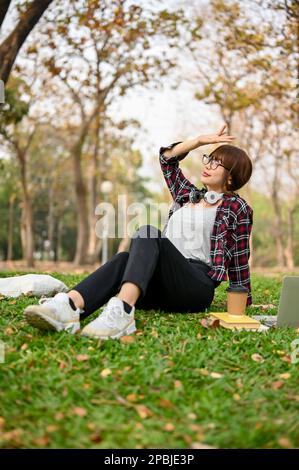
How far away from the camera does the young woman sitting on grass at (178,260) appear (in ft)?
9.68

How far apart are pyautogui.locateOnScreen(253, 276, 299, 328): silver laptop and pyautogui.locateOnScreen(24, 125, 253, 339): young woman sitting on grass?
0.33 m

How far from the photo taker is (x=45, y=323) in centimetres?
292

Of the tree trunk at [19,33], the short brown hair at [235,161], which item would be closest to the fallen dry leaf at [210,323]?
the short brown hair at [235,161]

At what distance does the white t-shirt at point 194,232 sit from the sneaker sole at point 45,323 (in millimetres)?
962

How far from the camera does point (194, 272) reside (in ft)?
11.1

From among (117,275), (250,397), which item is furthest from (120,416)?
(117,275)

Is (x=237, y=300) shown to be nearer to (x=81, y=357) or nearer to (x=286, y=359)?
(x=286, y=359)

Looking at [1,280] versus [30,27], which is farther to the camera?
[30,27]

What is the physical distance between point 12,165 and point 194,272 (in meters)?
24.6

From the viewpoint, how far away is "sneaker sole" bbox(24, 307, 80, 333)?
284cm

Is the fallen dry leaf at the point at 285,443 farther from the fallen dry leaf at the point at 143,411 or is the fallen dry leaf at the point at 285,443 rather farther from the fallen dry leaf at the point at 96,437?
the fallen dry leaf at the point at 96,437

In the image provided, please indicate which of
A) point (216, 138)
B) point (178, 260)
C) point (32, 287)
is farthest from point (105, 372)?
point (32, 287)

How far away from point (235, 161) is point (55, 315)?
154cm

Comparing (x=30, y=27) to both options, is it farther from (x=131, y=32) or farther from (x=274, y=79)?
(x=274, y=79)
